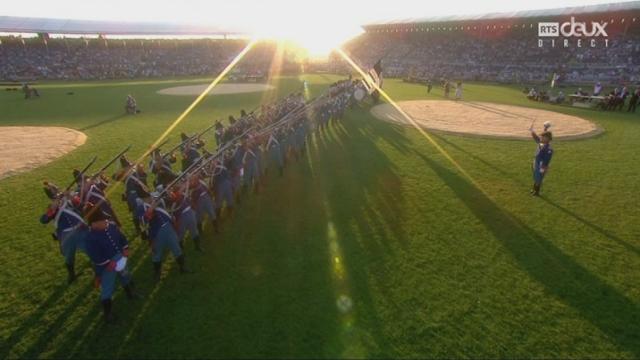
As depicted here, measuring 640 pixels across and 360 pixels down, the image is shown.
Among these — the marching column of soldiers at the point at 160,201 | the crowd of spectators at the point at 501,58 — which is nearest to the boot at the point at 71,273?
the marching column of soldiers at the point at 160,201

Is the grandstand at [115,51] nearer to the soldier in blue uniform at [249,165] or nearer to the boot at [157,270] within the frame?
the soldier in blue uniform at [249,165]

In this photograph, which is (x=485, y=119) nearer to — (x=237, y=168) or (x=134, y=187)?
(x=237, y=168)

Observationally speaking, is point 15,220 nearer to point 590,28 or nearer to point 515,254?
point 515,254

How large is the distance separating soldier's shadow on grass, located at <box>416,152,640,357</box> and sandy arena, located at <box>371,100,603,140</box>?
10.4 metres

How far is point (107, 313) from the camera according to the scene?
6.81 m

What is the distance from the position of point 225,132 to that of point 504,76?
42.5 metres

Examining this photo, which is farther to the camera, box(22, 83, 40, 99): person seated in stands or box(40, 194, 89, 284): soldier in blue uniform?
box(22, 83, 40, 99): person seated in stands

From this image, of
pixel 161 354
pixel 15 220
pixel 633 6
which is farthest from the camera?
pixel 633 6

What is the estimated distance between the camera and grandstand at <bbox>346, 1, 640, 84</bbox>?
4191 centimetres

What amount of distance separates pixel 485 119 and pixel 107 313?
2221 cm

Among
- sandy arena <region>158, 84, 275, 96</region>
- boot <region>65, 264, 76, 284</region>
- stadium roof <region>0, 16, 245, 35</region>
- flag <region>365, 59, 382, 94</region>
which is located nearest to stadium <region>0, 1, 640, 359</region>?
boot <region>65, 264, 76, 284</region>

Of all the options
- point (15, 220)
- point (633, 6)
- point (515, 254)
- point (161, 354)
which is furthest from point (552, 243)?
point (633, 6)

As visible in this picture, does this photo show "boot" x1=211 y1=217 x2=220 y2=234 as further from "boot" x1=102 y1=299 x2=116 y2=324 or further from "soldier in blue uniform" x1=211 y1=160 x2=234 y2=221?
"boot" x1=102 y1=299 x2=116 y2=324

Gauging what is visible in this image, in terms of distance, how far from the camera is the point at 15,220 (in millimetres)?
10703
